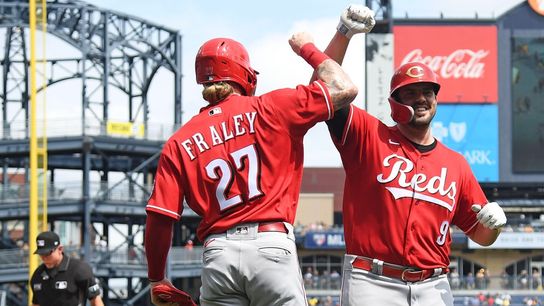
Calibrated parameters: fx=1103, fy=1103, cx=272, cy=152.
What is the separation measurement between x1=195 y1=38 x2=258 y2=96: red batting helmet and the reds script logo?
112cm

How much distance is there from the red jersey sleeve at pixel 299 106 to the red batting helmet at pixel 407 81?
40.7 inches

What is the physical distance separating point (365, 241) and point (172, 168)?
1.36 meters

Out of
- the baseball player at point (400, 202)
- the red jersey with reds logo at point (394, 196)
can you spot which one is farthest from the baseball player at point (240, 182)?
the red jersey with reds logo at point (394, 196)

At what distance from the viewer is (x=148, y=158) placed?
44.2 metres

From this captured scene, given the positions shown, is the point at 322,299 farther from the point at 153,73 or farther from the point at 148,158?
the point at 153,73

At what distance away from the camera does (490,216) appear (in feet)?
19.0

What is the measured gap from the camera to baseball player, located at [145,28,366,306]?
4.69 metres

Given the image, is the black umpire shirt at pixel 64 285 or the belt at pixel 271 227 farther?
the black umpire shirt at pixel 64 285

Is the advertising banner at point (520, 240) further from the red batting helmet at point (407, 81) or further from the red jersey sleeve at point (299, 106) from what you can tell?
the red jersey sleeve at point (299, 106)

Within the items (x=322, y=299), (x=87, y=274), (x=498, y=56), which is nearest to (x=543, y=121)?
(x=498, y=56)

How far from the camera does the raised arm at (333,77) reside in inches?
194

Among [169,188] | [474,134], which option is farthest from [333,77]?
[474,134]

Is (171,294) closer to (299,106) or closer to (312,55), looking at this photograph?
(299,106)

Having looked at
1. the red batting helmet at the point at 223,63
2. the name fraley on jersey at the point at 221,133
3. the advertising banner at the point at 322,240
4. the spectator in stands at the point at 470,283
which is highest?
the red batting helmet at the point at 223,63
